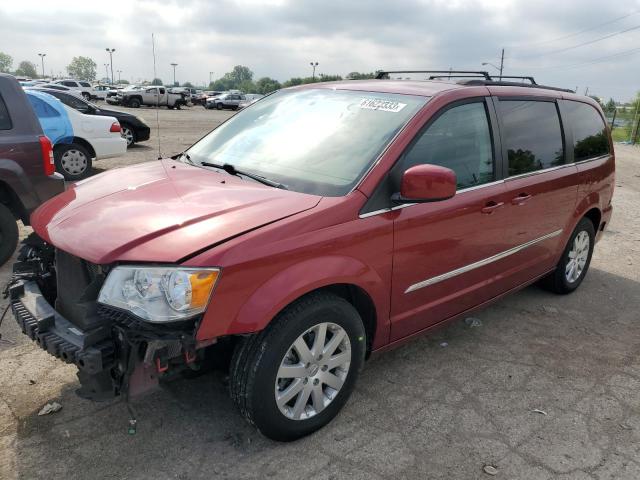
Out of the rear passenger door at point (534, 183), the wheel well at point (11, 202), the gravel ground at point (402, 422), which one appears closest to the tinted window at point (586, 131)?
the rear passenger door at point (534, 183)

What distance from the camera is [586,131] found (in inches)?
189

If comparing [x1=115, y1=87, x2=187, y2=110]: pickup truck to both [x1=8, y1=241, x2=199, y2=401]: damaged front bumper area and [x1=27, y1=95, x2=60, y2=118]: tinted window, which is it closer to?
[x1=27, y1=95, x2=60, y2=118]: tinted window

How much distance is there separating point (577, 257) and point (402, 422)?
2936 millimetres

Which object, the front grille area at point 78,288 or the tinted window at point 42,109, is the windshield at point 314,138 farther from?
the tinted window at point 42,109

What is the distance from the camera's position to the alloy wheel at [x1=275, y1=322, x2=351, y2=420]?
2658 millimetres

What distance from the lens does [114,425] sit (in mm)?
2891

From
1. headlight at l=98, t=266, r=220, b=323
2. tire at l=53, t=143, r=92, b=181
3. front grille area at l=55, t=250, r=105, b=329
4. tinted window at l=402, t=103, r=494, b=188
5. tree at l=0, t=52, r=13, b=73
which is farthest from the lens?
tree at l=0, t=52, r=13, b=73

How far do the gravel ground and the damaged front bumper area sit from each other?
0.49 m

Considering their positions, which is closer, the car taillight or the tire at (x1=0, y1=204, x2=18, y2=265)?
the tire at (x1=0, y1=204, x2=18, y2=265)

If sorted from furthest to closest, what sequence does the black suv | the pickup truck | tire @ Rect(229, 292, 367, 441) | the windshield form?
the pickup truck < the black suv < the windshield < tire @ Rect(229, 292, 367, 441)

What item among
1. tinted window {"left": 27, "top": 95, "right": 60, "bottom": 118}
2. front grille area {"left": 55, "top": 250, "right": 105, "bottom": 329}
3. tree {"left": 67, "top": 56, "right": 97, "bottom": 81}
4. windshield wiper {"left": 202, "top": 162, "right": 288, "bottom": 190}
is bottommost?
front grille area {"left": 55, "top": 250, "right": 105, "bottom": 329}

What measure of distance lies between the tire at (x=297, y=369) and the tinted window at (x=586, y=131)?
2905 millimetres

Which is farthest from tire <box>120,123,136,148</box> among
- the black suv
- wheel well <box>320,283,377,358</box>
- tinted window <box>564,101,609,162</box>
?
wheel well <box>320,283,377,358</box>

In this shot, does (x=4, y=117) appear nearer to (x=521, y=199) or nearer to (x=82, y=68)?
(x=521, y=199)
